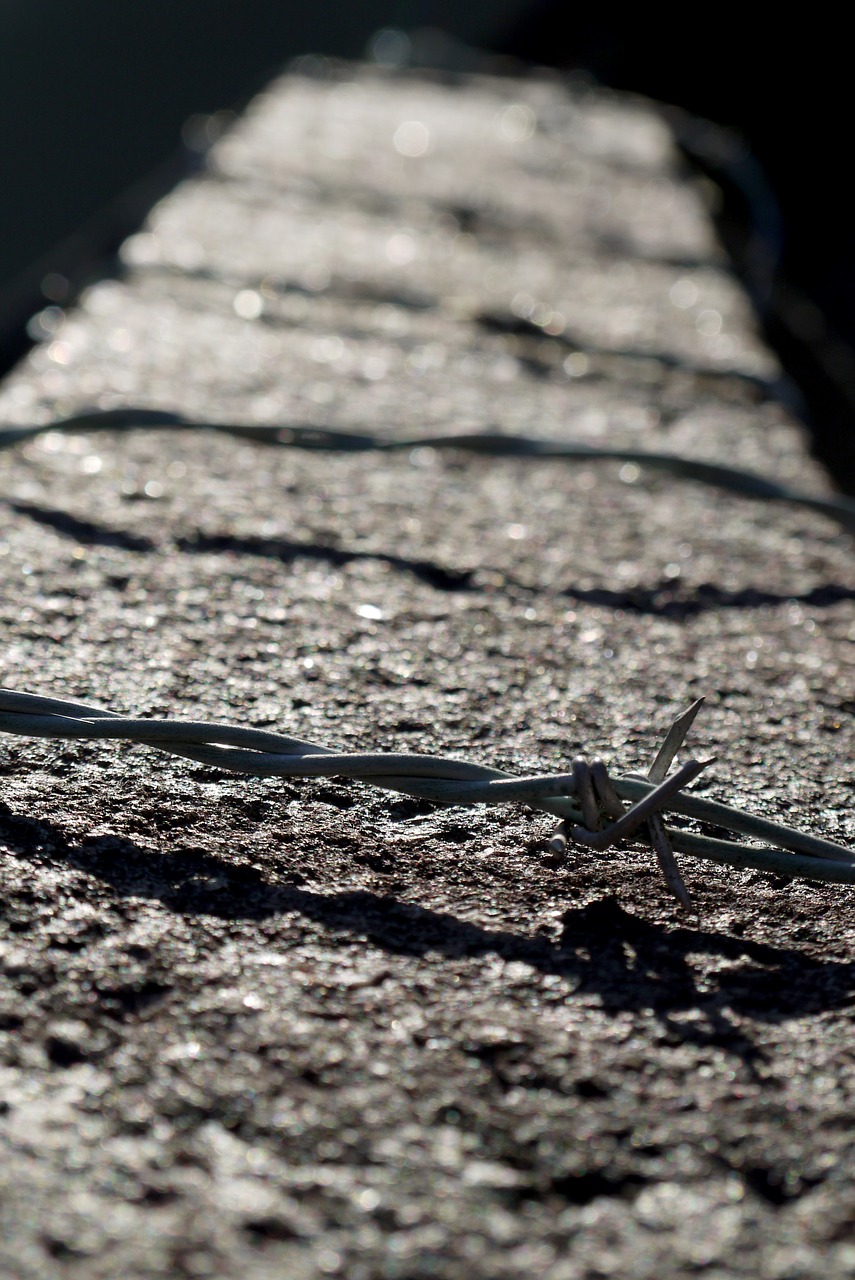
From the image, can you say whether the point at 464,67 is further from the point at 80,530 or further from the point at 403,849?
the point at 403,849

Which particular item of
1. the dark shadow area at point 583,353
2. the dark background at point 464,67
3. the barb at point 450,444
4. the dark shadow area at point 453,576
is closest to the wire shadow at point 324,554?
the dark shadow area at point 453,576

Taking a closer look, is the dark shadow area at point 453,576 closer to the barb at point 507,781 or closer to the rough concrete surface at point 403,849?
the rough concrete surface at point 403,849

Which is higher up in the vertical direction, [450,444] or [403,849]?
[450,444]

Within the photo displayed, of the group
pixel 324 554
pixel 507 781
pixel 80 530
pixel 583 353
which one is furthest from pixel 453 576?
pixel 583 353

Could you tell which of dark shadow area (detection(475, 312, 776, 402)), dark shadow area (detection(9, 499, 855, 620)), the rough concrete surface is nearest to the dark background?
dark shadow area (detection(475, 312, 776, 402))

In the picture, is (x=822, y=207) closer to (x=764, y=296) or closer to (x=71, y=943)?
(x=764, y=296)

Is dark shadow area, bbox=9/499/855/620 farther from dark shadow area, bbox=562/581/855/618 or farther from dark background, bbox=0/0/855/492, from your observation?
dark background, bbox=0/0/855/492

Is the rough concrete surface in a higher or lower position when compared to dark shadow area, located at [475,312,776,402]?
lower
